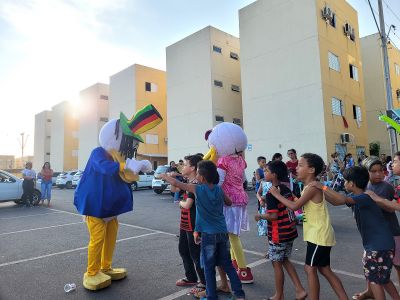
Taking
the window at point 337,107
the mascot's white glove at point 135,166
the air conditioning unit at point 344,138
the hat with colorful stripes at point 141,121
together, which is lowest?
the mascot's white glove at point 135,166

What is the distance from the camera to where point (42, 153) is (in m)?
52.4

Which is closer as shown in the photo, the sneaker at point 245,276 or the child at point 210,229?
the child at point 210,229

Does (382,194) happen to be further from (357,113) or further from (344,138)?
(357,113)

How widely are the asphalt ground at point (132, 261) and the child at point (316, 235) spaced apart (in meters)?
0.70

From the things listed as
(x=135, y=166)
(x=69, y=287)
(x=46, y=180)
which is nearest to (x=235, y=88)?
(x=46, y=180)

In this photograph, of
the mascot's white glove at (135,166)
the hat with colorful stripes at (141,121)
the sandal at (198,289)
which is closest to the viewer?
the sandal at (198,289)

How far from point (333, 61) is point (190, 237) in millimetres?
19646

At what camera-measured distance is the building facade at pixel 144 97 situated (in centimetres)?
3300

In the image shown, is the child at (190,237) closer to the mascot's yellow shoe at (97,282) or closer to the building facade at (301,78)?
the mascot's yellow shoe at (97,282)

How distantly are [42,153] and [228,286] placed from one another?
5528 cm

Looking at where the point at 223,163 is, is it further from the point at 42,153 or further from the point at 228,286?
the point at 42,153

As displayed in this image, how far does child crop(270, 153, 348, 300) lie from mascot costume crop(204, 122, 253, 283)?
104 centimetres

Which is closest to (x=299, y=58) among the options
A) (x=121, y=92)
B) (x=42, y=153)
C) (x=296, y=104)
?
(x=296, y=104)

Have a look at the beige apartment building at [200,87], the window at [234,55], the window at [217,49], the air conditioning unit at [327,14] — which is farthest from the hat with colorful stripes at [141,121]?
the window at [234,55]
